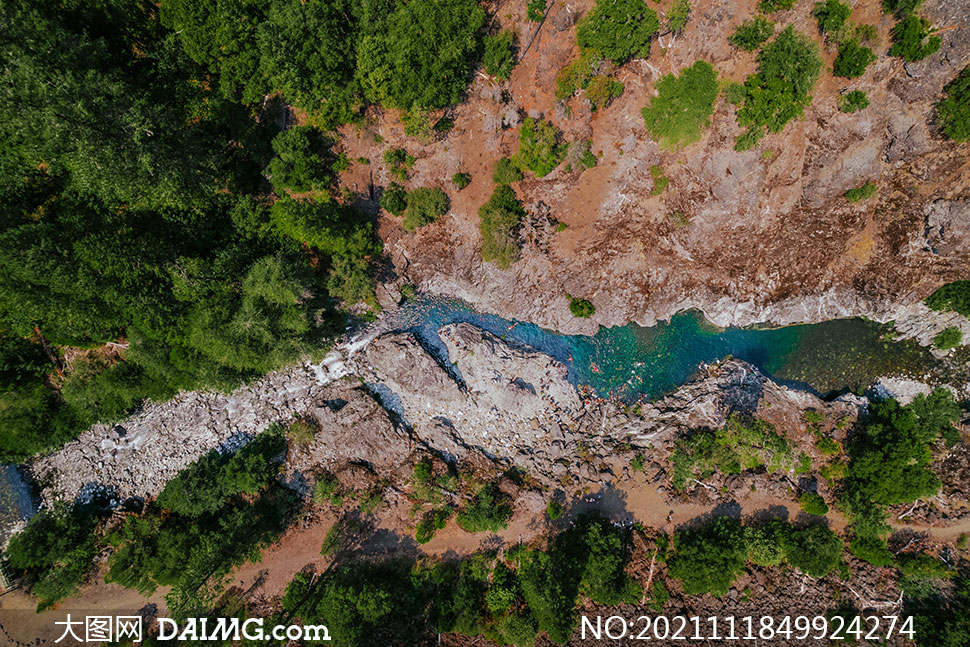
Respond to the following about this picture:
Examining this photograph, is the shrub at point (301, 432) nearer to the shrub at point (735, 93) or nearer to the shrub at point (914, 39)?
the shrub at point (735, 93)

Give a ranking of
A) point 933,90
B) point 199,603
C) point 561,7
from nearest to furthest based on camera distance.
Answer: point 933,90, point 561,7, point 199,603

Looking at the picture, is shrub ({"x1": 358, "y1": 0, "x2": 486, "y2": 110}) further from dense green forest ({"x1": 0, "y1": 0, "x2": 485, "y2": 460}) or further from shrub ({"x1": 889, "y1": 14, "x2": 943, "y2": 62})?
shrub ({"x1": 889, "y1": 14, "x2": 943, "y2": 62})

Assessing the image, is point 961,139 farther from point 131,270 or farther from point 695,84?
point 131,270

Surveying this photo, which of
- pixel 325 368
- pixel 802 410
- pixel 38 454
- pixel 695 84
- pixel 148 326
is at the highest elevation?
pixel 695 84

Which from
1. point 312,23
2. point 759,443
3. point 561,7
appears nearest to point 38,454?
point 312,23

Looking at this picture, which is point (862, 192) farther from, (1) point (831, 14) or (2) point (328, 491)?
(2) point (328, 491)

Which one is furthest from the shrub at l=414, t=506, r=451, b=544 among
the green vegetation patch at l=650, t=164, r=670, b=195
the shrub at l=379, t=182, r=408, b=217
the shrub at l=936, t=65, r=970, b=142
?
the shrub at l=936, t=65, r=970, b=142
